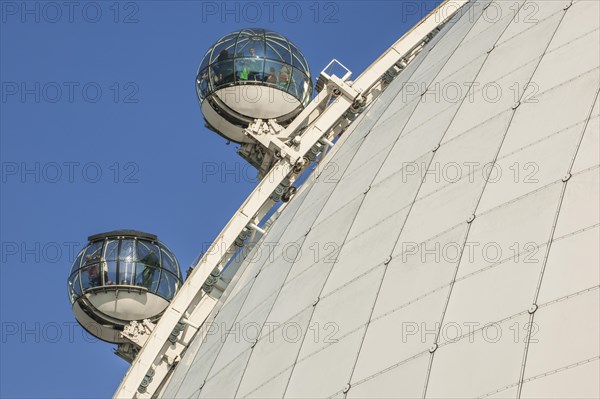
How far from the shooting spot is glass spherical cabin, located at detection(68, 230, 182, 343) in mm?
39875

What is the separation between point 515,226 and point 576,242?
1.58 m

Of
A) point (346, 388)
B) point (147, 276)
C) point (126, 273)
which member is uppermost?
point (147, 276)

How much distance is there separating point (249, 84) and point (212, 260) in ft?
18.1

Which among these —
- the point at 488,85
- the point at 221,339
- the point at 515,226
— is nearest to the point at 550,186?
the point at 515,226

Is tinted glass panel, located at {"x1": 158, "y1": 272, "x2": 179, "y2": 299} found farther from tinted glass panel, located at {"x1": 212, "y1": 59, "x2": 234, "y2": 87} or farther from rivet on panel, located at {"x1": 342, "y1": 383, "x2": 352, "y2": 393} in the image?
rivet on panel, located at {"x1": 342, "y1": 383, "x2": 352, "y2": 393}

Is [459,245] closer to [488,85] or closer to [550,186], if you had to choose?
[550,186]

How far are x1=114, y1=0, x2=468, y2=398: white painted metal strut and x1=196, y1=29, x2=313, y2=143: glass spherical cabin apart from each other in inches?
55.8

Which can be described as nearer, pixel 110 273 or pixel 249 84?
pixel 110 273

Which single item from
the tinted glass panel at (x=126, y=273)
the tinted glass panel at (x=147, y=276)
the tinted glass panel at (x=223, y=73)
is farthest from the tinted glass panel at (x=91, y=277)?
the tinted glass panel at (x=223, y=73)

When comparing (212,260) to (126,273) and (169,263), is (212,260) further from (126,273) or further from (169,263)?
(169,263)

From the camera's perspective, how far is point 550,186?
26.4 m

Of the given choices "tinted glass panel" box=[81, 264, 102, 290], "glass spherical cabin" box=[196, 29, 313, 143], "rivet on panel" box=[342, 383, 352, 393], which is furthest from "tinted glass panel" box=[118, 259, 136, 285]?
"rivet on panel" box=[342, 383, 352, 393]

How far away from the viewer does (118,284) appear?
39.8 m

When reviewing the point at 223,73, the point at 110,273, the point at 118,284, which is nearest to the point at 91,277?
the point at 110,273
